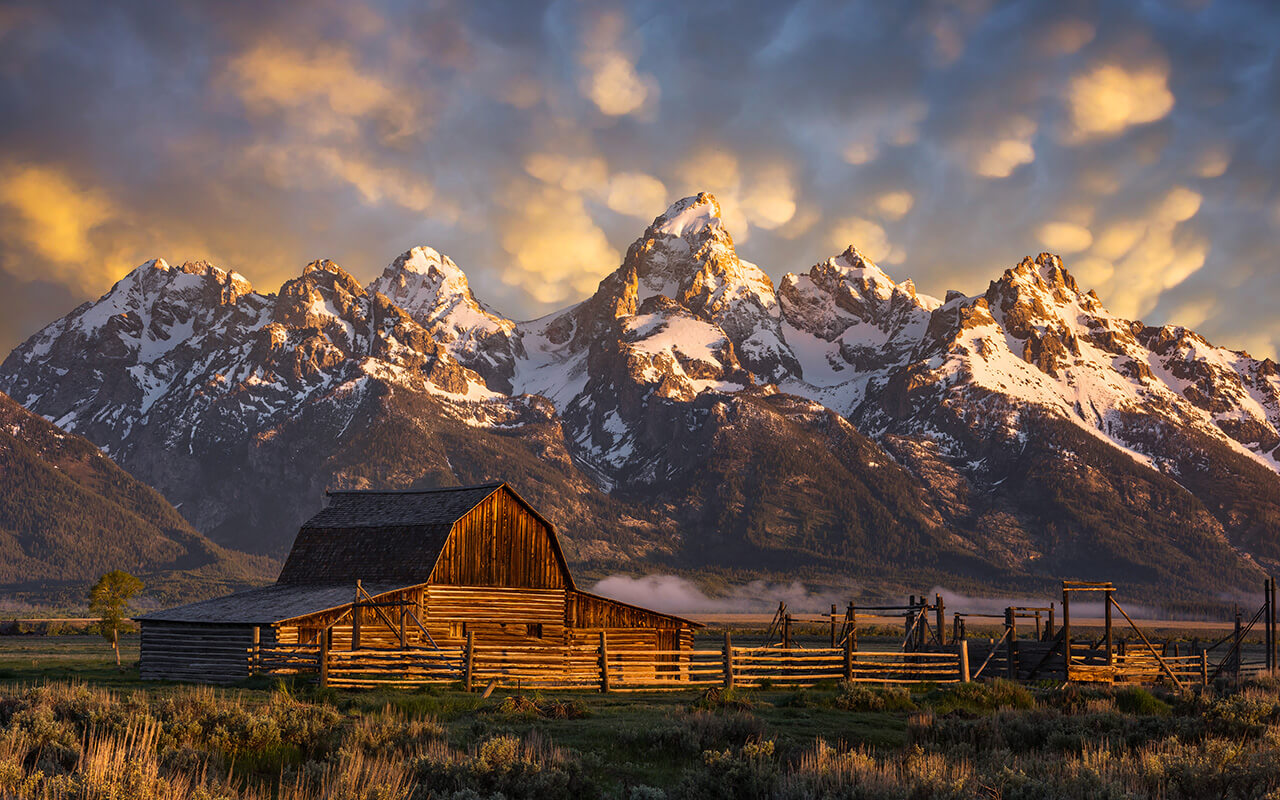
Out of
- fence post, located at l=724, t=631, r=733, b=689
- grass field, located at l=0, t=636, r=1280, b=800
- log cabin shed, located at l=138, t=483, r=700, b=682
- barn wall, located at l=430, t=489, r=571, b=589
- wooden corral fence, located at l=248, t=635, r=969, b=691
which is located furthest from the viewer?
barn wall, located at l=430, t=489, r=571, b=589

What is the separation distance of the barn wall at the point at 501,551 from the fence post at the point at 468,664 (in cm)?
1156

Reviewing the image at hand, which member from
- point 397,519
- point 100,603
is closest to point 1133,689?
point 397,519

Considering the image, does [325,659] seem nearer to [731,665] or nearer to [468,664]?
[468,664]

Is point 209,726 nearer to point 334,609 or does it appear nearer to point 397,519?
point 334,609

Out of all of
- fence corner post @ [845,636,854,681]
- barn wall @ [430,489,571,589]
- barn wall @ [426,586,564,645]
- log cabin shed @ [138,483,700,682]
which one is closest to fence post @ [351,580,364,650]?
log cabin shed @ [138,483,700,682]

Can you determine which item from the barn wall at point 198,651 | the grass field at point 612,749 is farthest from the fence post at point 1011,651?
the barn wall at point 198,651

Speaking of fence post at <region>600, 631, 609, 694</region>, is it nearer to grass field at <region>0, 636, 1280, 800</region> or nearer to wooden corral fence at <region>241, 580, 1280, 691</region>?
wooden corral fence at <region>241, 580, 1280, 691</region>

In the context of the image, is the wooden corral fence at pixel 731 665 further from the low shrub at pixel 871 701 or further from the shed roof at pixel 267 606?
the low shrub at pixel 871 701

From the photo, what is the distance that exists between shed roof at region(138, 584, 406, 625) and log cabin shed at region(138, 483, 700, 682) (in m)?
0.08

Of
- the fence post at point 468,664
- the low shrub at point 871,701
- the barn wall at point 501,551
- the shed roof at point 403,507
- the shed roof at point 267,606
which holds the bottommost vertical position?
the low shrub at point 871,701

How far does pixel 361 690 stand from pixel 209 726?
46.6 ft

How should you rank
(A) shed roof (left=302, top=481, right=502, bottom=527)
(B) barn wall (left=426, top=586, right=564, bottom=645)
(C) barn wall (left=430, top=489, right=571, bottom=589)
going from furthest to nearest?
(A) shed roof (left=302, top=481, right=502, bottom=527) → (C) barn wall (left=430, top=489, right=571, bottom=589) → (B) barn wall (left=426, top=586, right=564, bottom=645)

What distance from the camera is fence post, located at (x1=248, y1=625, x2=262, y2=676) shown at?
121 feet

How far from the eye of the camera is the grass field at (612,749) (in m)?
13.3
